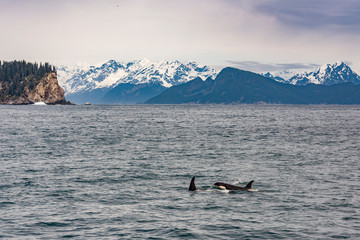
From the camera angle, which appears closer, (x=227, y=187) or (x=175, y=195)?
(x=175, y=195)

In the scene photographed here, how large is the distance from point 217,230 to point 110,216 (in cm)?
675

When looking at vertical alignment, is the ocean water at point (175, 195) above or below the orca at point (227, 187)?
below

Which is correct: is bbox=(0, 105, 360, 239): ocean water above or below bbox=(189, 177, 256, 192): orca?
below

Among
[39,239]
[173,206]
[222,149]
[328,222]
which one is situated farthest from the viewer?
[222,149]

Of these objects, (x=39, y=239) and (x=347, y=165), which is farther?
(x=347, y=165)

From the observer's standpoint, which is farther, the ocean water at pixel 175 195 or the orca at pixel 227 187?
the orca at pixel 227 187

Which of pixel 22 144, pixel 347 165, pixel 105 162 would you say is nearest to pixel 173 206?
pixel 105 162

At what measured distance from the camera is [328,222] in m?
23.8

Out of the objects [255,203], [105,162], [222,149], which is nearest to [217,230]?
[255,203]

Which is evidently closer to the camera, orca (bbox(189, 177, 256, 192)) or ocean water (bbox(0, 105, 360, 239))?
ocean water (bbox(0, 105, 360, 239))

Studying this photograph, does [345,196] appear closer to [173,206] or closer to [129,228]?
[173,206]

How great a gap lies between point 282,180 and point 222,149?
24136 millimetres

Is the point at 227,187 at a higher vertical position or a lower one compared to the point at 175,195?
higher

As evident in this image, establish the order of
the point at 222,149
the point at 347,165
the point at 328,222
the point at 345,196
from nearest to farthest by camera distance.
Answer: the point at 328,222 < the point at 345,196 < the point at 347,165 < the point at 222,149
